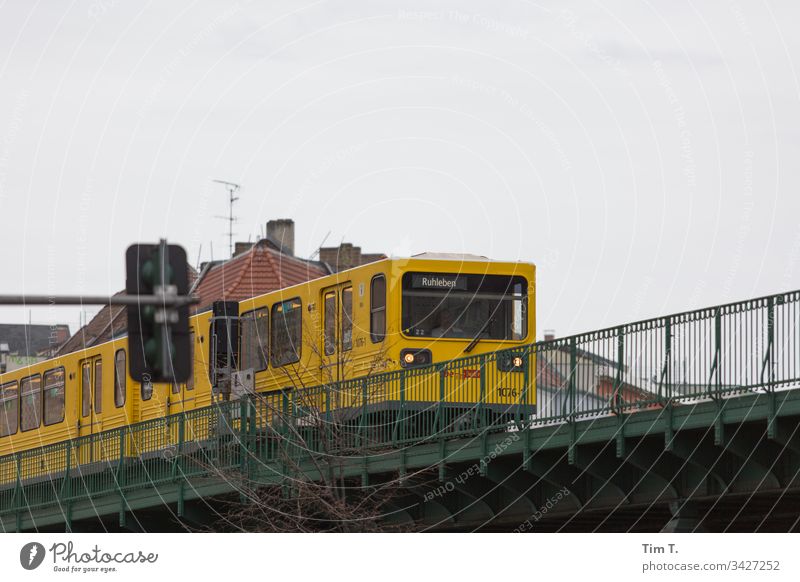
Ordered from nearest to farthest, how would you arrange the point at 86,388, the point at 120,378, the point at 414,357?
the point at 414,357
the point at 120,378
the point at 86,388

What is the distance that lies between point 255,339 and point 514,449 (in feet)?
31.3

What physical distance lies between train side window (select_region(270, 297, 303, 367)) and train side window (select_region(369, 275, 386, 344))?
1.99 m

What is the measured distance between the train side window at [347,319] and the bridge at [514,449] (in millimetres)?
1629

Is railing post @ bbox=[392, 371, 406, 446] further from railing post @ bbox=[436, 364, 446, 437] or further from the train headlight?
the train headlight

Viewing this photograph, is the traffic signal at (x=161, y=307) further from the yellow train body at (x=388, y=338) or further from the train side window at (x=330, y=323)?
the train side window at (x=330, y=323)

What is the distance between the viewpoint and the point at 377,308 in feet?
98.6

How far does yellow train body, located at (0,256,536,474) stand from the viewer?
90.2 feet

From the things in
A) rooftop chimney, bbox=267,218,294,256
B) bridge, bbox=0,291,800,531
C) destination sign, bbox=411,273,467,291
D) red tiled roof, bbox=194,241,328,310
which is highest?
rooftop chimney, bbox=267,218,294,256

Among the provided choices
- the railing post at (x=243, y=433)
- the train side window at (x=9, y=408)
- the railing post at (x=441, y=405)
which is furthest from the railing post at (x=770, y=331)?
the train side window at (x=9, y=408)

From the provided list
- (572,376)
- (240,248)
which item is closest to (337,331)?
(572,376)

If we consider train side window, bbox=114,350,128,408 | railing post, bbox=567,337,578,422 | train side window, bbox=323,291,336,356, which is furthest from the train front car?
train side window, bbox=114,350,128,408

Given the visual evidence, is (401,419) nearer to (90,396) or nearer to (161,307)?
(90,396)

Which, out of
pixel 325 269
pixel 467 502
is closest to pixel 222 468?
pixel 467 502
